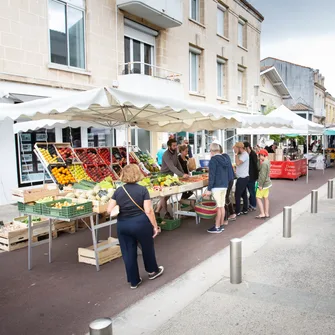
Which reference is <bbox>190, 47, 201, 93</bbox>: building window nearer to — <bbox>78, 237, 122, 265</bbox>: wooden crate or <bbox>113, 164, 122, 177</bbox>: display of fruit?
<bbox>113, 164, 122, 177</bbox>: display of fruit

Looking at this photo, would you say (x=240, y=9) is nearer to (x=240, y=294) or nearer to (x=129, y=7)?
(x=129, y=7)

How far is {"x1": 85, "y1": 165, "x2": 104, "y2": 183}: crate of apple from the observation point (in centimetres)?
905

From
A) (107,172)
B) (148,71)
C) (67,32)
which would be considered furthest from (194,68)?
(107,172)

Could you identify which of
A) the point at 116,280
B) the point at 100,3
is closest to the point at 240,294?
the point at 116,280

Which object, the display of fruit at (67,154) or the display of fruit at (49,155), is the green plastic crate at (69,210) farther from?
the display of fruit at (67,154)

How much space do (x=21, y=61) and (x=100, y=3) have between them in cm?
449

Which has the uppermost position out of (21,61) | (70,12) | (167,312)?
(70,12)

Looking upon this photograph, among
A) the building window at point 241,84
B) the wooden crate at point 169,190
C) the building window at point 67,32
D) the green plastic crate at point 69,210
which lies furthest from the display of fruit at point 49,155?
the building window at point 241,84

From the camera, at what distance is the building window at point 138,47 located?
14995 millimetres

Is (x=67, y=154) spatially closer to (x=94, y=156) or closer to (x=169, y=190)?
(x=94, y=156)

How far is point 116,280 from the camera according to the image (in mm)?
4828

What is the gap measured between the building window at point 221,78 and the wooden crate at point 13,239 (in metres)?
18.0

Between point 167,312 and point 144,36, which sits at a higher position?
point 144,36

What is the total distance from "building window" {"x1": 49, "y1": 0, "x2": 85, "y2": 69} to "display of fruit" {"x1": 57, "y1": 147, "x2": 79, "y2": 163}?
13.7 feet
